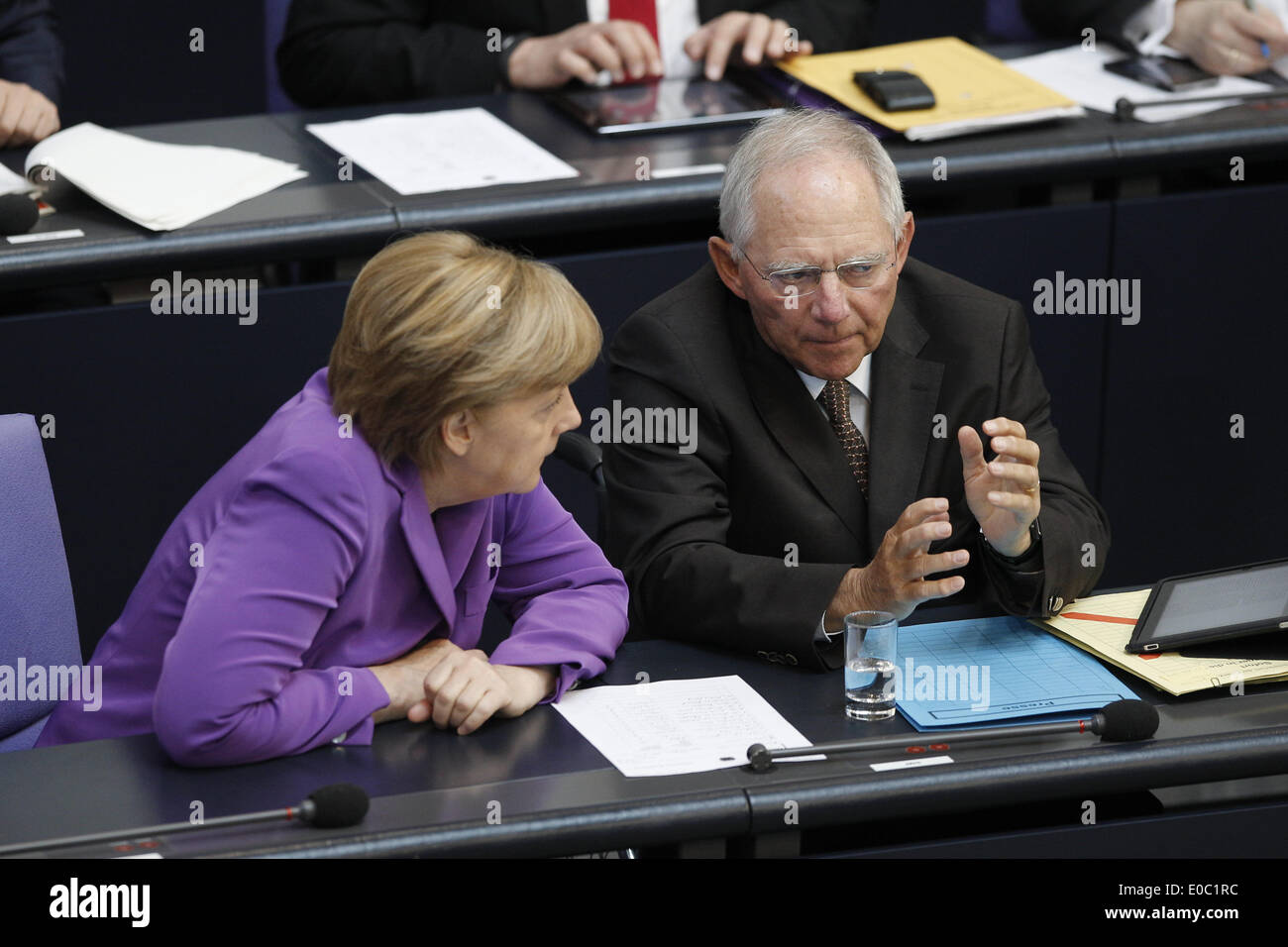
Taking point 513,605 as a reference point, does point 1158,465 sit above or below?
below

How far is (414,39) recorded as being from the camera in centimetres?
381

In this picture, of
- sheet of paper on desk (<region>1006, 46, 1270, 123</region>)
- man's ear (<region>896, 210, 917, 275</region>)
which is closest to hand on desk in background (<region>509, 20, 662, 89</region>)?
sheet of paper on desk (<region>1006, 46, 1270, 123</region>)

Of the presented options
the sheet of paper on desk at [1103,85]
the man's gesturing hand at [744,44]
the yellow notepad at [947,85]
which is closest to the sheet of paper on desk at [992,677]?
the yellow notepad at [947,85]

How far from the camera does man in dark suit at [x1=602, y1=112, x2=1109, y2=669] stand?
2316 mm

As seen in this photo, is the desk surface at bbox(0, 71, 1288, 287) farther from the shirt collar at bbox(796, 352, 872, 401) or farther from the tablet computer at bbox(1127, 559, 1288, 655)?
the tablet computer at bbox(1127, 559, 1288, 655)

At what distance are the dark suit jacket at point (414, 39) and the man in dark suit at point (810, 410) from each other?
1381 mm

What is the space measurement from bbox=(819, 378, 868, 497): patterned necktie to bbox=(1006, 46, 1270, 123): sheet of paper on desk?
49.4 inches

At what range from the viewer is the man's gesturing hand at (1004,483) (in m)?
2.12

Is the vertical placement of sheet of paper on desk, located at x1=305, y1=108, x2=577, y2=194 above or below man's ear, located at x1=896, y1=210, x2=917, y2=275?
below

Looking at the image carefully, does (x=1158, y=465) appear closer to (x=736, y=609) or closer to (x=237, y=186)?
(x=736, y=609)

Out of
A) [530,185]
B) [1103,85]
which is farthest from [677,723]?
[1103,85]
